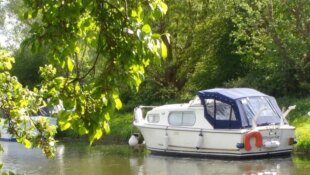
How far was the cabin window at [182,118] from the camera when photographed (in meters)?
20.6

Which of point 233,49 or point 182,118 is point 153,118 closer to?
point 182,118

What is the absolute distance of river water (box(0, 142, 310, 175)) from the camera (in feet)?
56.7

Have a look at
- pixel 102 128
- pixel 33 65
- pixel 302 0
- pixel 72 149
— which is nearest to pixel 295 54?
pixel 302 0

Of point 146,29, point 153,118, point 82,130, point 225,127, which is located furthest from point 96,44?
point 153,118

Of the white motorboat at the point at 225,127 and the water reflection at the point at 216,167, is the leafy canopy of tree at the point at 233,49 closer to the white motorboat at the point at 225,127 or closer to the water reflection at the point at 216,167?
the white motorboat at the point at 225,127

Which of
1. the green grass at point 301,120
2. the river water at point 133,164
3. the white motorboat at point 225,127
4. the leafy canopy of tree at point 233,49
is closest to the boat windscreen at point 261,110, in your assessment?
the white motorboat at point 225,127

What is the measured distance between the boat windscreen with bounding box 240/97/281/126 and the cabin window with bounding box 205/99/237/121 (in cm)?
49

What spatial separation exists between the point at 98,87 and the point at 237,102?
15671 millimetres

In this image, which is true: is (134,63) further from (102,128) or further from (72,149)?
(72,149)

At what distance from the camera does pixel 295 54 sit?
2419 cm

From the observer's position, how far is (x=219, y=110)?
65.6ft

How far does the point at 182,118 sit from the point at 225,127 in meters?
1.99

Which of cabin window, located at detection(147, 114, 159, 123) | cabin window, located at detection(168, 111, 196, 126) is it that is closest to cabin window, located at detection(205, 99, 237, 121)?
cabin window, located at detection(168, 111, 196, 126)

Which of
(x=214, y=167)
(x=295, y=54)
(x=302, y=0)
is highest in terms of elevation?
(x=302, y=0)
